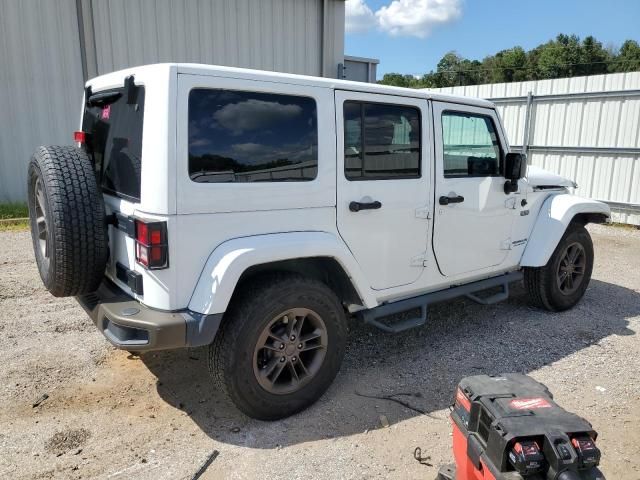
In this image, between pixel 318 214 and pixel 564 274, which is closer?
pixel 318 214

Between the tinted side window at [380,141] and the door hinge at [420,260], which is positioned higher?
the tinted side window at [380,141]

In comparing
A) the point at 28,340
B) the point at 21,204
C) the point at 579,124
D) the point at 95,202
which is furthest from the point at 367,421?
the point at 579,124

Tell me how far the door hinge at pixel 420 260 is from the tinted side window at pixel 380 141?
0.61 m

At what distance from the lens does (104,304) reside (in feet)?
9.45

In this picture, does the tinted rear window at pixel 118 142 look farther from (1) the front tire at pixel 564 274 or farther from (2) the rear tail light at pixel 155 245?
(1) the front tire at pixel 564 274

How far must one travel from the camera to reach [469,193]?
4031 mm

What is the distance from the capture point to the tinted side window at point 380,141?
10.8ft

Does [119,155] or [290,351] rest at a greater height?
[119,155]

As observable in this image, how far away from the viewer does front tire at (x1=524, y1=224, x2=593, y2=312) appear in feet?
16.1

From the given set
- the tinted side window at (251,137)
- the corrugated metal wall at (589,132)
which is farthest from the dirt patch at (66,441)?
the corrugated metal wall at (589,132)

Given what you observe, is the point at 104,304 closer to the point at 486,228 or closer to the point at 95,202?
the point at 95,202

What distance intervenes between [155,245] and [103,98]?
1289mm

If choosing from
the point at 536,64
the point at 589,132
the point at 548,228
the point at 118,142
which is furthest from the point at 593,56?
the point at 118,142

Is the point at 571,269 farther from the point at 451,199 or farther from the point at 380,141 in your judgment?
the point at 380,141
